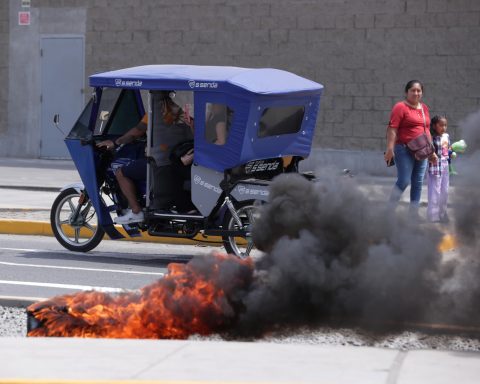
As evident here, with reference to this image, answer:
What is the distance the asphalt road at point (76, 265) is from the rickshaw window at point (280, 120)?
164cm

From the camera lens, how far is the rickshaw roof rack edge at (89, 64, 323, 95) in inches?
427

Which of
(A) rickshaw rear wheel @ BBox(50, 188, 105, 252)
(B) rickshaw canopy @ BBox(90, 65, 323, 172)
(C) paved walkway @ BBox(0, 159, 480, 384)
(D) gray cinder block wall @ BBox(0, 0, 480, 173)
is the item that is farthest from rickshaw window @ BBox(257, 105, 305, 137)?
(D) gray cinder block wall @ BBox(0, 0, 480, 173)

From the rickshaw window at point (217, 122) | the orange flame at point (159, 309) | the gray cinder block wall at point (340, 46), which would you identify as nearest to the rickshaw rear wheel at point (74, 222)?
the rickshaw window at point (217, 122)

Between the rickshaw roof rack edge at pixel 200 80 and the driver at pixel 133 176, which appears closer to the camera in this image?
the rickshaw roof rack edge at pixel 200 80

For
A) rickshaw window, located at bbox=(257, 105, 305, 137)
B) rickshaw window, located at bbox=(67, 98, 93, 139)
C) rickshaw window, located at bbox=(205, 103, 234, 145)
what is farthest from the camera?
rickshaw window, located at bbox=(67, 98, 93, 139)

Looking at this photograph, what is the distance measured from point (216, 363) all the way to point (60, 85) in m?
19.3

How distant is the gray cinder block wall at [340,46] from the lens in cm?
2111

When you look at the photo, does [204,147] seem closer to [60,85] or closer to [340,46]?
[340,46]

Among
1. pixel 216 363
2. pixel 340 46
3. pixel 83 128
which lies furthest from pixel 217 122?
pixel 340 46

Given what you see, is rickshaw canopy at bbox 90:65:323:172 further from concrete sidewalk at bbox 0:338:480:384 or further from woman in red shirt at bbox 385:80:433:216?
concrete sidewalk at bbox 0:338:480:384

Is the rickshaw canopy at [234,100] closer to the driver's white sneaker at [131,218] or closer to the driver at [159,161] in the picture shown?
the driver at [159,161]

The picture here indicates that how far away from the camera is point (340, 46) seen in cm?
2211

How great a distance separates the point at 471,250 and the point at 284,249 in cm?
122

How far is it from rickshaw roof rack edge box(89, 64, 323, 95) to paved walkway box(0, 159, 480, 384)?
419cm
